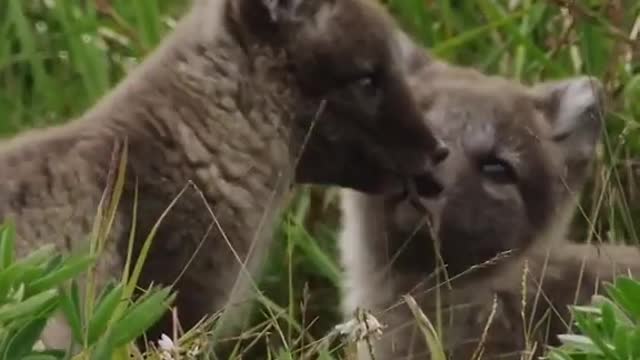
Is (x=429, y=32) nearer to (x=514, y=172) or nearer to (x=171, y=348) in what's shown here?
(x=514, y=172)

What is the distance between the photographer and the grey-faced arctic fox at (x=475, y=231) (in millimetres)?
3537

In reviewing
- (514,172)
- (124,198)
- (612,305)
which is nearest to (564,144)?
(514,172)

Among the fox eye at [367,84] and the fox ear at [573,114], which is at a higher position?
the fox eye at [367,84]

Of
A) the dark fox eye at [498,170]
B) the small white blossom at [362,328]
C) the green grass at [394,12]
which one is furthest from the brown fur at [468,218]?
the small white blossom at [362,328]

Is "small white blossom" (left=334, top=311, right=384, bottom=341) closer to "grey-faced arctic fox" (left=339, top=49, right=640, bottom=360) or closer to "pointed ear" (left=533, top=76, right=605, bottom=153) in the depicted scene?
"grey-faced arctic fox" (left=339, top=49, right=640, bottom=360)

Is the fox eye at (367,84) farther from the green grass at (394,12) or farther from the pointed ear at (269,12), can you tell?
the green grass at (394,12)

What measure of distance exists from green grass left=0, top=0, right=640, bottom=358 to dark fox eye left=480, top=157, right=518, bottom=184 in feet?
1.61

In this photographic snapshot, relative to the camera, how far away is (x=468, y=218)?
3576 mm

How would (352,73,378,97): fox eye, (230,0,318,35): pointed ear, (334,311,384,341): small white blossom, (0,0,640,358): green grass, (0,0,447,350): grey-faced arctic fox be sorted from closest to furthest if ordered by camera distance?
(334,311,384,341): small white blossom → (0,0,447,350): grey-faced arctic fox → (230,0,318,35): pointed ear → (352,73,378,97): fox eye → (0,0,640,358): green grass

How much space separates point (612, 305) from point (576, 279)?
1.38m

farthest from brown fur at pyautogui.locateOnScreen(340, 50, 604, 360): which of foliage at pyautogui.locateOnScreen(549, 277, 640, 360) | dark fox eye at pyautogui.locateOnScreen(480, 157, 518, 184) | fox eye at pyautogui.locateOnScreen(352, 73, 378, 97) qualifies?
foliage at pyautogui.locateOnScreen(549, 277, 640, 360)

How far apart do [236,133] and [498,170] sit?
586 mm

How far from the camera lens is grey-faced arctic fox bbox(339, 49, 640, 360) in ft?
11.6

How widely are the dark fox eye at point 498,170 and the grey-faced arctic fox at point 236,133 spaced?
14 cm
